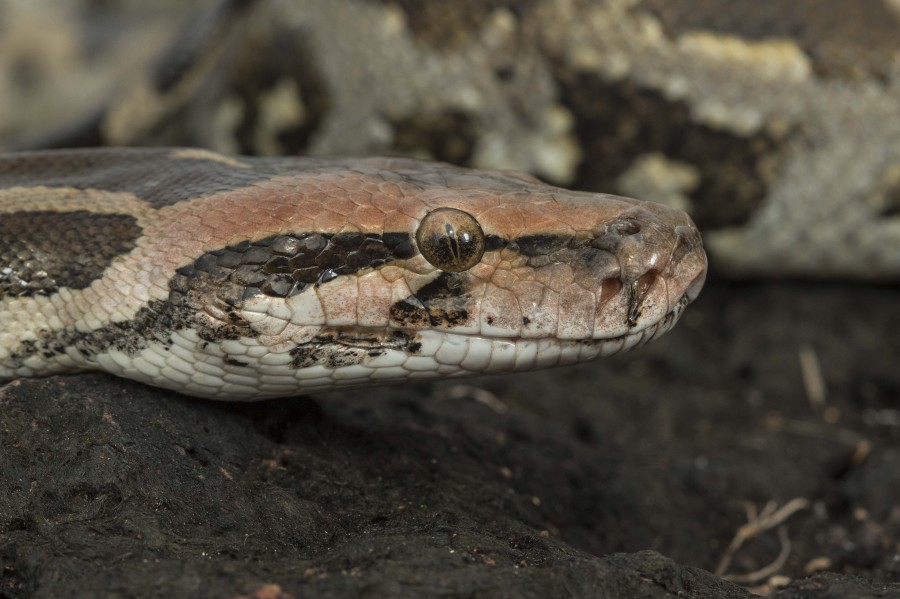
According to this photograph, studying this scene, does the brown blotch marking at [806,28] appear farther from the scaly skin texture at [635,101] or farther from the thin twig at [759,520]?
the thin twig at [759,520]

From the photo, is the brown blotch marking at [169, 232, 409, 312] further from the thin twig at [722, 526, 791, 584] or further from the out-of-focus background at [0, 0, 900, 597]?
the thin twig at [722, 526, 791, 584]

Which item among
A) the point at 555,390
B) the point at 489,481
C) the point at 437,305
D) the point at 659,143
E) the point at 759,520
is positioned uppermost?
the point at 437,305

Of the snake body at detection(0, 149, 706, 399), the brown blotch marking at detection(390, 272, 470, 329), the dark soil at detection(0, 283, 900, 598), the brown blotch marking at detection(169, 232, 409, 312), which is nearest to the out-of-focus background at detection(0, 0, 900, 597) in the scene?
the dark soil at detection(0, 283, 900, 598)

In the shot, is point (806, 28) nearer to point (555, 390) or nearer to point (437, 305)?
point (555, 390)

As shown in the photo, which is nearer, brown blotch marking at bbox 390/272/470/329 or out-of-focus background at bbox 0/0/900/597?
out-of-focus background at bbox 0/0/900/597

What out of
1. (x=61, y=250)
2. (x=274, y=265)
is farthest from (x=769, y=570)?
(x=61, y=250)

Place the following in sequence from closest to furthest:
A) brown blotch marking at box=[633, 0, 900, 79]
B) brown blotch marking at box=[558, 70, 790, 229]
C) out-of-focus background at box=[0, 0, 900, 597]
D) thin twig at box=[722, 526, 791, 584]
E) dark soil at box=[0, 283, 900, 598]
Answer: dark soil at box=[0, 283, 900, 598] < out-of-focus background at box=[0, 0, 900, 597] < thin twig at box=[722, 526, 791, 584] < brown blotch marking at box=[633, 0, 900, 79] < brown blotch marking at box=[558, 70, 790, 229]
